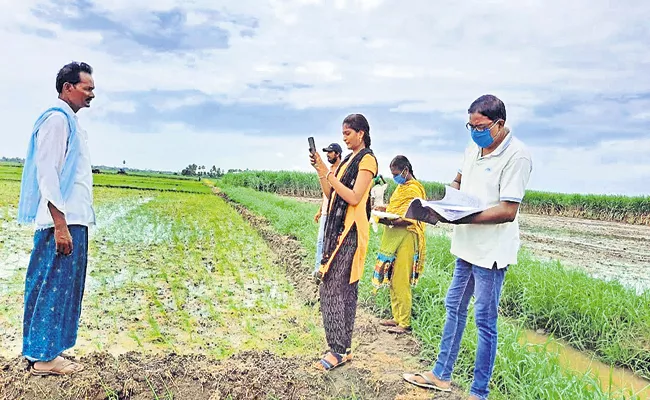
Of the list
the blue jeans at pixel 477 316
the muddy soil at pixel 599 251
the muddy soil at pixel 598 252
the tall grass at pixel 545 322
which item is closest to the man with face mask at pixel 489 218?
the blue jeans at pixel 477 316

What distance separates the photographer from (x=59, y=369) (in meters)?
3.16

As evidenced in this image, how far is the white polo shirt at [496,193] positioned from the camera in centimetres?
256

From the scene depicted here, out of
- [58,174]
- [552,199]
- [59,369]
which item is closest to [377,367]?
[59,369]

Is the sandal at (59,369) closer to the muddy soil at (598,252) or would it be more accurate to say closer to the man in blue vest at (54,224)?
the man in blue vest at (54,224)

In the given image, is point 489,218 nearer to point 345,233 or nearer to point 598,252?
point 345,233

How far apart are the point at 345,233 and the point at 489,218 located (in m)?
1.00

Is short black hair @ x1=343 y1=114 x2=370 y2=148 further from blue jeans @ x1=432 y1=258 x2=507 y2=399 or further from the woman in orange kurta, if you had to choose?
blue jeans @ x1=432 y1=258 x2=507 y2=399

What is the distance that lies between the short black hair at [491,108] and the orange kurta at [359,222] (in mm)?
781

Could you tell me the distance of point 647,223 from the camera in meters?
24.2

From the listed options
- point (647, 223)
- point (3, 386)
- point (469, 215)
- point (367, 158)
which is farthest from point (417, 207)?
point (647, 223)

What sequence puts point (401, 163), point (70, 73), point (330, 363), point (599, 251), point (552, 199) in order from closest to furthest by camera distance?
point (70, 73) < point (330, 363) < point (401, 163) < point (599, 251) < point (552, 199)

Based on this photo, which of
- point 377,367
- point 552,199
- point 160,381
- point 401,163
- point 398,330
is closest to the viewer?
point 160,381

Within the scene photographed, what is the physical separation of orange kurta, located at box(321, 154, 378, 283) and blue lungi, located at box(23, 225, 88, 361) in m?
1.67

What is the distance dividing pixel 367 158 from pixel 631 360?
370 centimetres
